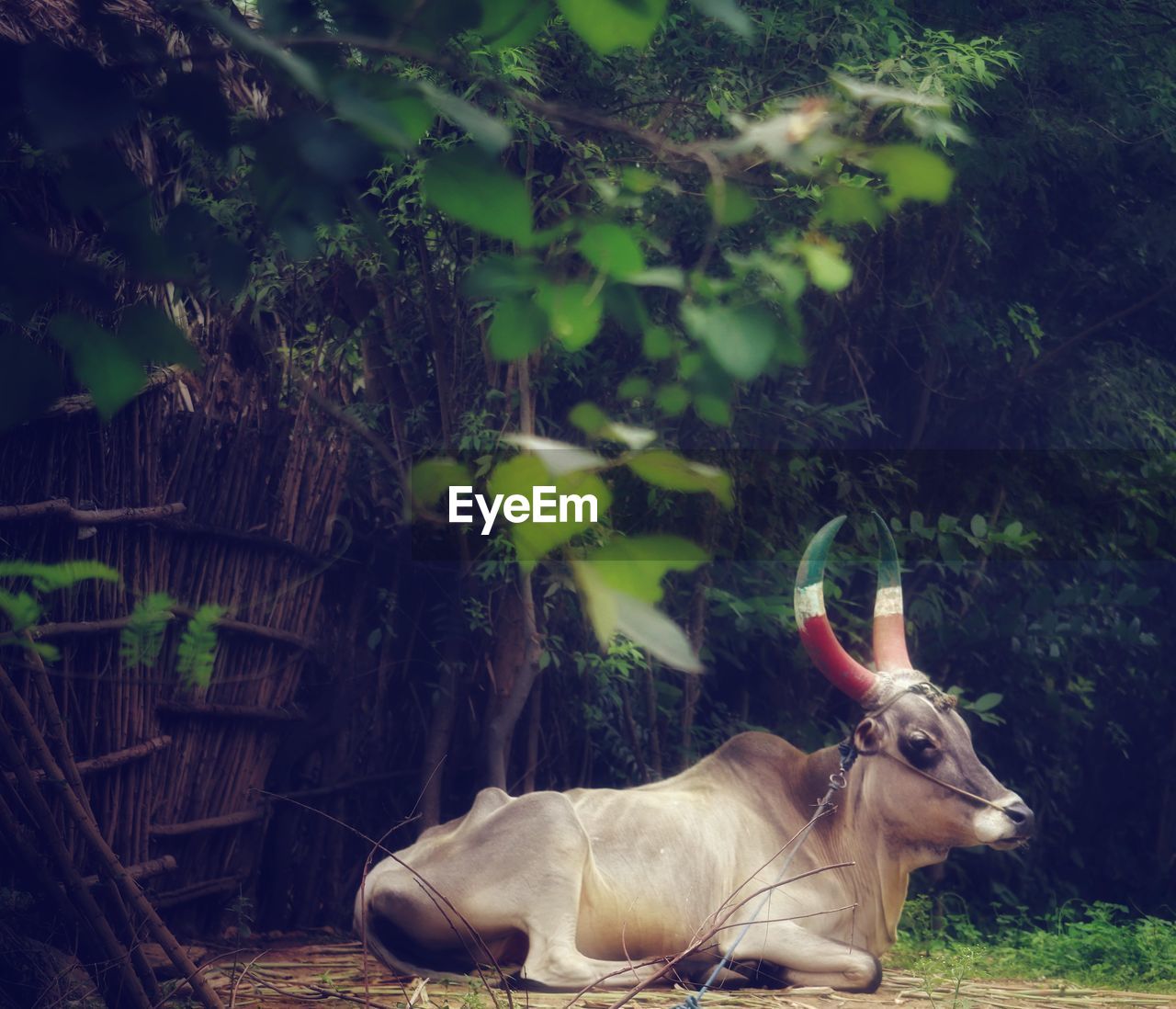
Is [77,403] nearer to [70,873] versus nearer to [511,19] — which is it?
[70,873]

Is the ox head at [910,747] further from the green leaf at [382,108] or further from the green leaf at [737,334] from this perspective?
the green leaf at [382,108]

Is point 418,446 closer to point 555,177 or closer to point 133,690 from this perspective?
point 555,177

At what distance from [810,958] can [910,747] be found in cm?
60

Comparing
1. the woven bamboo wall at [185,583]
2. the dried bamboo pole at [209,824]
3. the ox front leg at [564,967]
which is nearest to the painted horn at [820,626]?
the ox front leg at [564,967]

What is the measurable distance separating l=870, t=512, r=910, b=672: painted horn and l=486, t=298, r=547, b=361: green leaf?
2939 mm

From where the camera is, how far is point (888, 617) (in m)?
3.84

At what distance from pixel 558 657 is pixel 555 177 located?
55.9 inches

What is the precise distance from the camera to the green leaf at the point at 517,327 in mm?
978

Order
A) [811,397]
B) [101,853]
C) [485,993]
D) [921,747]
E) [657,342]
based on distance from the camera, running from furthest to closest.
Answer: [811,397] → [921,747] → [485,993] → [101,853] → [657,342]

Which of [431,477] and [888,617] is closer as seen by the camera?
[431,477]

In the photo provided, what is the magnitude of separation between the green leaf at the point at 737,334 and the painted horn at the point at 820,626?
8.74ft

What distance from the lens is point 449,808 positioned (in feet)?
14.2

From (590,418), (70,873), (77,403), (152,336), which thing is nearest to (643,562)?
(590,418)

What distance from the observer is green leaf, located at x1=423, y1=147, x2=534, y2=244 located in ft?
2.95
